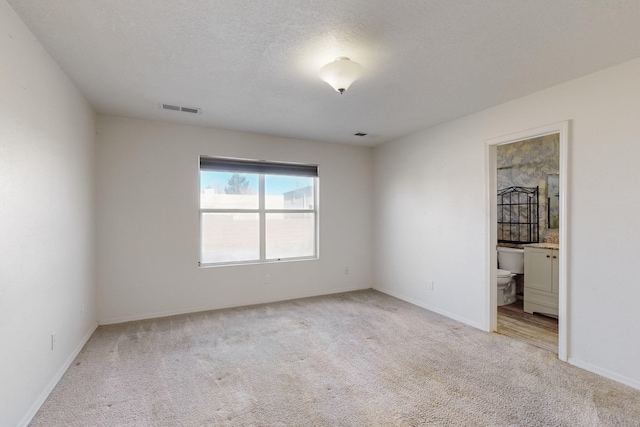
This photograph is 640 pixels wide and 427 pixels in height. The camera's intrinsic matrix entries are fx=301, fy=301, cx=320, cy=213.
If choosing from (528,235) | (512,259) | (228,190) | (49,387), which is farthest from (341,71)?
(528,235)

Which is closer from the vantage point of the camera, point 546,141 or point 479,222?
point 479,222

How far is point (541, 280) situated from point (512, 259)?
0.78 metres

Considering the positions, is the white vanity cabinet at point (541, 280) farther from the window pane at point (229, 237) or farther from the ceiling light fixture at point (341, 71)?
the window pane at point (229, 237)

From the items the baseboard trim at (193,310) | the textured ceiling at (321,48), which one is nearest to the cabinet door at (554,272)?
the textured ceiling at (321,48)

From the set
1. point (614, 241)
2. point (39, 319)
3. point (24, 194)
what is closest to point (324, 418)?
point (39, 319)

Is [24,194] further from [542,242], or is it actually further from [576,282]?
[542,242]

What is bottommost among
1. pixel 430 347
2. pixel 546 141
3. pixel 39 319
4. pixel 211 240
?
pixel 430 347

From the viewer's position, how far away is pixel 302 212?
492cm

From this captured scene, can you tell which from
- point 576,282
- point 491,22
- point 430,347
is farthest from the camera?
point 430,347

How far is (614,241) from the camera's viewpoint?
245cm

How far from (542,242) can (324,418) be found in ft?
14.4

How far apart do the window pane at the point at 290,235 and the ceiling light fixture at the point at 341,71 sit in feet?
8.91

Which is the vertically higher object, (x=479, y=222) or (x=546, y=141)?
(x=546, y=141)

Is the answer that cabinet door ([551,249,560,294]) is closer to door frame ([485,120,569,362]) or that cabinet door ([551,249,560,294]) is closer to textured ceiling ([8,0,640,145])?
door frame ([485,120,569,362])
